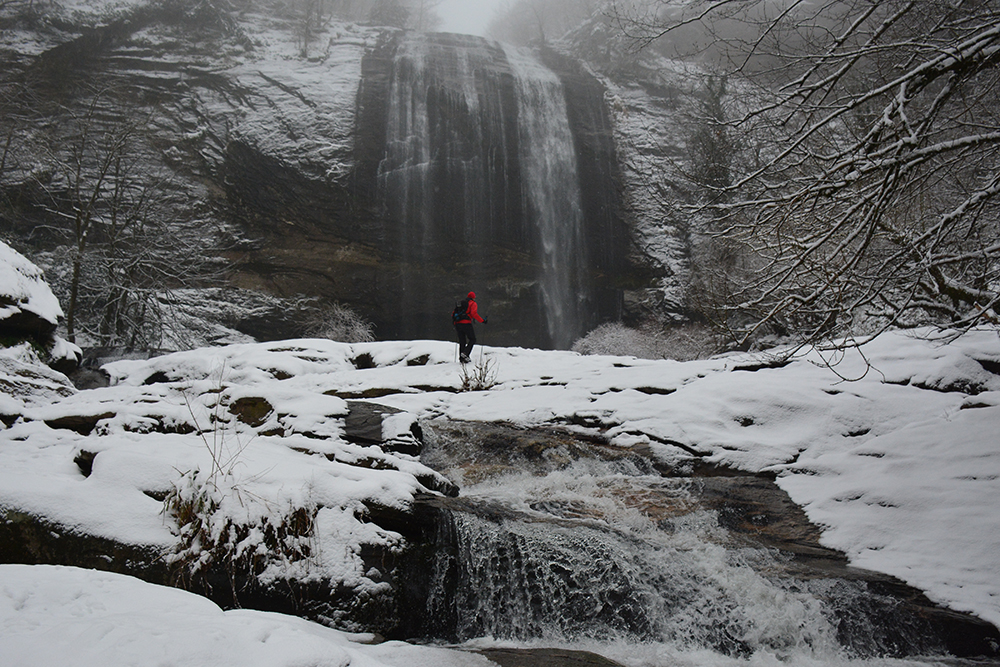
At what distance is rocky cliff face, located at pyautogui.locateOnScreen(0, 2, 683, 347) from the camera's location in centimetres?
1927

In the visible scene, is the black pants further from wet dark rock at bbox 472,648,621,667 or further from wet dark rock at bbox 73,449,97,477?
wet dark rock at bbox 472,648,621,667

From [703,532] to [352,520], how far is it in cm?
270

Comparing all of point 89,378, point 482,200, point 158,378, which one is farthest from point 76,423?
point 482,200

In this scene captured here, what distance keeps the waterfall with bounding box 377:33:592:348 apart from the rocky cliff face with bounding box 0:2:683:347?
59mm

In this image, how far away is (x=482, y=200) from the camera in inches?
835

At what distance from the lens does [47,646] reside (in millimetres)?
1499

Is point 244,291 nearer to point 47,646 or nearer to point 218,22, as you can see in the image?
point 218,22

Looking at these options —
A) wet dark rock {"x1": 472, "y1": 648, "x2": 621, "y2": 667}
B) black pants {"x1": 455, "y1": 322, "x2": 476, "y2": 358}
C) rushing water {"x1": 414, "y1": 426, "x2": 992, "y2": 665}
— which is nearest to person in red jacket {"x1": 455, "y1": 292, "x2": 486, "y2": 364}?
black pants {"x1": 455, "y1": 322, "x2": 476, "y2": 358}

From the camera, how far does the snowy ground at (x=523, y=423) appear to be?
1.76m

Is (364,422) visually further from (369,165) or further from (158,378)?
(369,165)

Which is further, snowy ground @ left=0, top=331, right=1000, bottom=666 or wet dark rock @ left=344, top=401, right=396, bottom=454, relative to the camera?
wet dark rock @ left=344, top=401, right=396, bottom=454

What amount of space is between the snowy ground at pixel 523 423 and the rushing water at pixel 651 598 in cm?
52

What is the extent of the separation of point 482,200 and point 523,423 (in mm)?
15593

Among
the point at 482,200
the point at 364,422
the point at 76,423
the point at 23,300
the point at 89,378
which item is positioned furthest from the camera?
the point at 482,200
